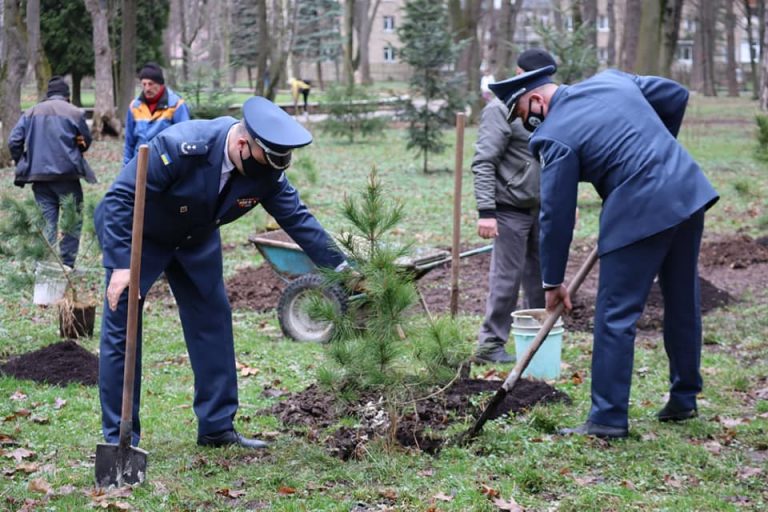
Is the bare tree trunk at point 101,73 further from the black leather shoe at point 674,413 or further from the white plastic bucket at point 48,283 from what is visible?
the black leather shoe at point 674,413

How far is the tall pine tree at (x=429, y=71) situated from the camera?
20.7 meters

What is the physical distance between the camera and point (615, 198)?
17.9ft

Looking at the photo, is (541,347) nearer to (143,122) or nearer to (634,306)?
(634,306)

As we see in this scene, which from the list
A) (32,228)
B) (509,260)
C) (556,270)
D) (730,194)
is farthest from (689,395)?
(730,194)

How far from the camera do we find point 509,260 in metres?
7.69

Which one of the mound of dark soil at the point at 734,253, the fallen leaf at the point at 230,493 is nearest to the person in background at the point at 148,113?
the fallen leaf at the point at 230,493

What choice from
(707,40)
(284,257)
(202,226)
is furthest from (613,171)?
(707,40)

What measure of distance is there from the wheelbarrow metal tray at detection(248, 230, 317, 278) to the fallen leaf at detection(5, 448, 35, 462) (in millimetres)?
3737

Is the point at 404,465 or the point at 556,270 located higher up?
the point at 556,270

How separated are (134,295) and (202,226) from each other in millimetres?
561

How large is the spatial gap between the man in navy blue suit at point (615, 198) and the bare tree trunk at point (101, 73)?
69.3 ft

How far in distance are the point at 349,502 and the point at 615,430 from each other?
161cm

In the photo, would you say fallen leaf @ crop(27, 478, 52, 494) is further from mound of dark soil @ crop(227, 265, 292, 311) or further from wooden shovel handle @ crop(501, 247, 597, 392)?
mound of dark soil @ crop(227, 265, 292, 311)

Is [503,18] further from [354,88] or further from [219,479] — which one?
[219,479]
